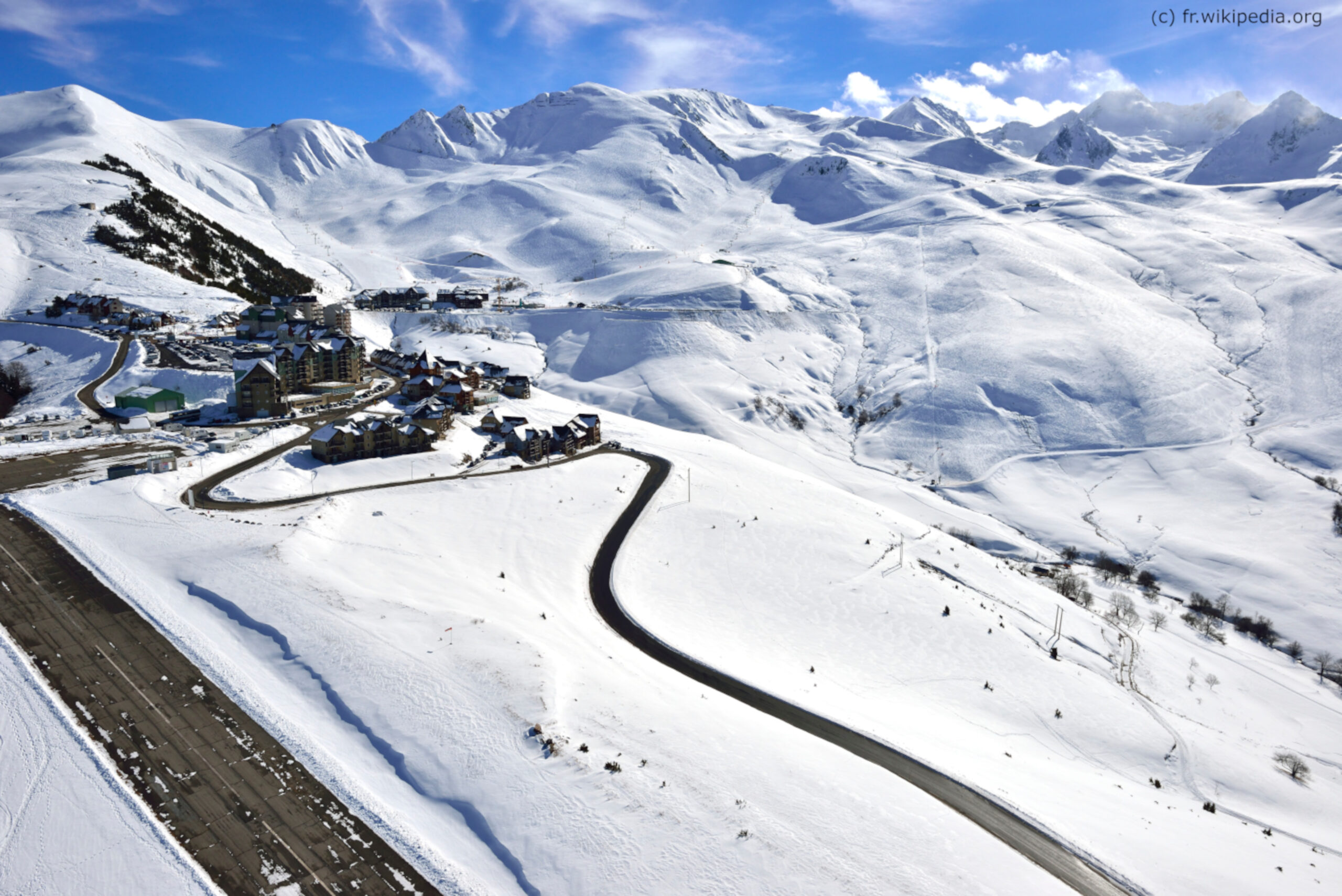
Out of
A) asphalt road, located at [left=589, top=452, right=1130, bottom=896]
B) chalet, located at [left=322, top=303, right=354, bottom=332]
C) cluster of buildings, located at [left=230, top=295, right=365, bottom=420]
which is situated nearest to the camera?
asphalt road, located at [left=589, top=452, right=1130, bottom=896]

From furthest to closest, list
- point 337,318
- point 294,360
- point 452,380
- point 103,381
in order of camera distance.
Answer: point 337,318, point 452,380, point 294,360, point 103,381

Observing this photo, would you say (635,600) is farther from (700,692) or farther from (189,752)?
(189,752)

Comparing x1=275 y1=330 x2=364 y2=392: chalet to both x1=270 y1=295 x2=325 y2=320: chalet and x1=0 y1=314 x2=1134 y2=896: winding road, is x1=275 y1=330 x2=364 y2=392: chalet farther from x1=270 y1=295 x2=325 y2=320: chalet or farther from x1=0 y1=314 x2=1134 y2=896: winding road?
x1=0 y1=314 x2=1134 y2=896: winding road

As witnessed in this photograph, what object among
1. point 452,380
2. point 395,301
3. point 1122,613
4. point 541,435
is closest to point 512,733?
point 541,435

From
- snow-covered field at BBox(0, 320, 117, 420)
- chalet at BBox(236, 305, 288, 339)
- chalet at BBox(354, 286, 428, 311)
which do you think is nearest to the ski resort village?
snow-covered field at BBox(0, 320, 117, 420)

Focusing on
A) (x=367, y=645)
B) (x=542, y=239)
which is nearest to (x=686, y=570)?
(x=367, y=645)

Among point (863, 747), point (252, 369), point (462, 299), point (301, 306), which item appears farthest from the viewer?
point (462, 299)
